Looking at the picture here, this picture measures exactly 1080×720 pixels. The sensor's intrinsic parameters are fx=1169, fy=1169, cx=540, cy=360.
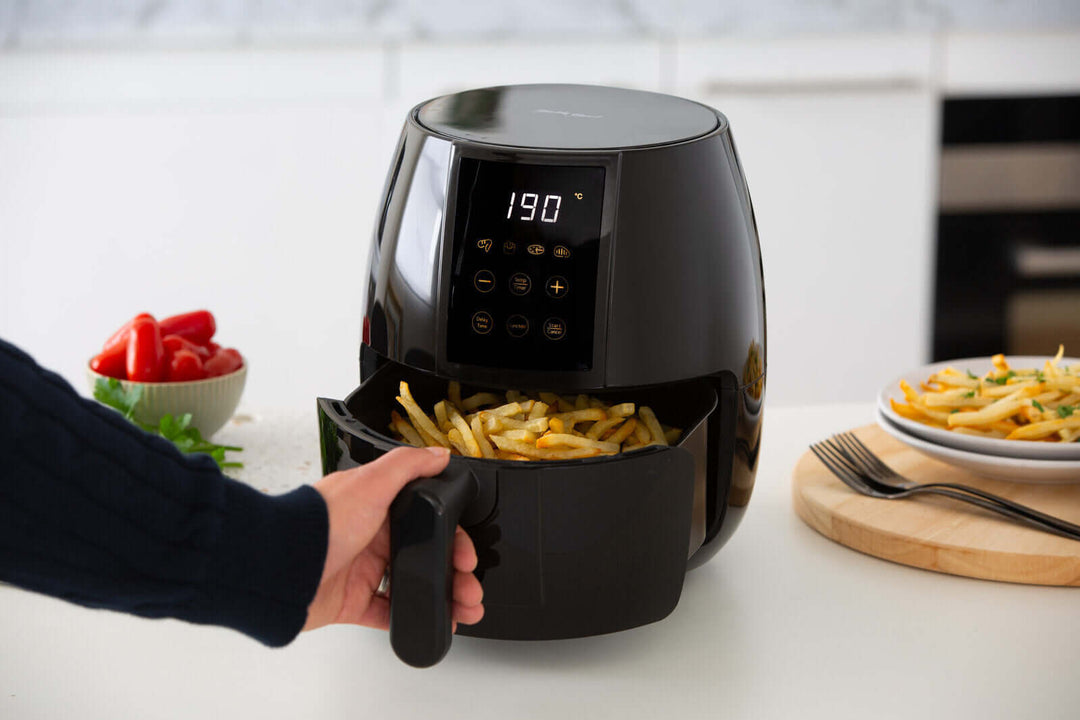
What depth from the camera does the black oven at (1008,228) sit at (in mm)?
2498

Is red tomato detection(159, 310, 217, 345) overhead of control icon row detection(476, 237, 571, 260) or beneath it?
beneath

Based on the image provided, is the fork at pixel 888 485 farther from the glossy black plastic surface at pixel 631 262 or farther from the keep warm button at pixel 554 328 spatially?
the keep warm button at pixel 554 328

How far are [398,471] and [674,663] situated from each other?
242 millimetres

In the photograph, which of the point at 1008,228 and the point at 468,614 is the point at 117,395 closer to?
the point at 468,614

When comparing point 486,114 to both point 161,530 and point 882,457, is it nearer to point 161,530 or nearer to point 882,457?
point 161,530

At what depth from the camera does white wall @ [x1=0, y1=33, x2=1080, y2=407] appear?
240 centimetres

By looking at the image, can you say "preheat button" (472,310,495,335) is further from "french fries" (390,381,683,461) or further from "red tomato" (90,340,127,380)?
"red tomato" (90,340,127,380)

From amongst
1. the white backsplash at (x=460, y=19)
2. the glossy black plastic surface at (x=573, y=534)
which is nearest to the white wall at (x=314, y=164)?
the white backsplash at (x=460, y=19)

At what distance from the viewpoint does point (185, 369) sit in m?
1.14

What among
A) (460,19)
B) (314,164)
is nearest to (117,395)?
(314,164)

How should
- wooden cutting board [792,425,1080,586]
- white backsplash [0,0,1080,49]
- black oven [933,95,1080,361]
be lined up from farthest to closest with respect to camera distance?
black oven [933,95,1080,361]
white backsplash [0,0,1080,49]
wooden cutting board [792,425,1080,586]

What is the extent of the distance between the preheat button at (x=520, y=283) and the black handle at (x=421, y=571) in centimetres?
17

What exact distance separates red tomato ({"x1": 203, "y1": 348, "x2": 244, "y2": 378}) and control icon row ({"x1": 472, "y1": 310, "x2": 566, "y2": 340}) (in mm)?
462

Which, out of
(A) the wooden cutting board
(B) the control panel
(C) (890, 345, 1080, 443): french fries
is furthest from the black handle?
(C) (890, 345, 1080, 443): french fries
